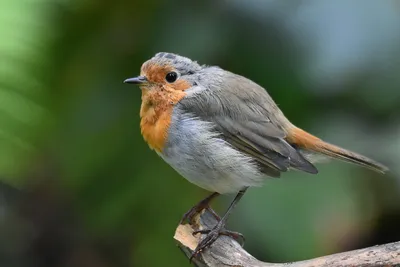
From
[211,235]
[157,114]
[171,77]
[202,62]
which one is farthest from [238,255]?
[202,62]

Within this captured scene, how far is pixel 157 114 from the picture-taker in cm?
336

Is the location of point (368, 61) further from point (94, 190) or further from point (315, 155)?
point (94, 190)

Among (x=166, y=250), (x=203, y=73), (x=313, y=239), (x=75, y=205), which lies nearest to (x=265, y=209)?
(x=313, y=239)

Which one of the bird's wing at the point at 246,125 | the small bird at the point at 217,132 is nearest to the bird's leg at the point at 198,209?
the small bird at the point at 217,132

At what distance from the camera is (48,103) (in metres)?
4.58

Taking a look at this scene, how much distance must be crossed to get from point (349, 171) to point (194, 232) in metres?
1.18

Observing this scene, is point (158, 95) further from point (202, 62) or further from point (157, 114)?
point (202, 62)

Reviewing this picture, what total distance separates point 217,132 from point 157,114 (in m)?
0.26

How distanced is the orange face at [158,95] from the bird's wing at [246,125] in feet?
0.20

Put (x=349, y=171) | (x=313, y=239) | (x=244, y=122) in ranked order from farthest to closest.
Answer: (x=349, y=171)
(x=313, y=239)
(x=244, y=122)

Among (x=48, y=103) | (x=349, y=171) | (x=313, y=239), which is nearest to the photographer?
(x=313, y=239)

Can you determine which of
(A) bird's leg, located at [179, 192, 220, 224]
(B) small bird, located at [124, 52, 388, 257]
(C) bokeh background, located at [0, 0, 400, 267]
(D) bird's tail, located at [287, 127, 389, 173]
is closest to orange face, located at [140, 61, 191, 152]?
(B) small bird, located at [124, 52, 388, 257]

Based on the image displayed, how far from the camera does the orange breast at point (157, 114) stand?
129 inches

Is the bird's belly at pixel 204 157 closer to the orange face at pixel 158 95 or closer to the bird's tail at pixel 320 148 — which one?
the orange face at pixel 158 95
